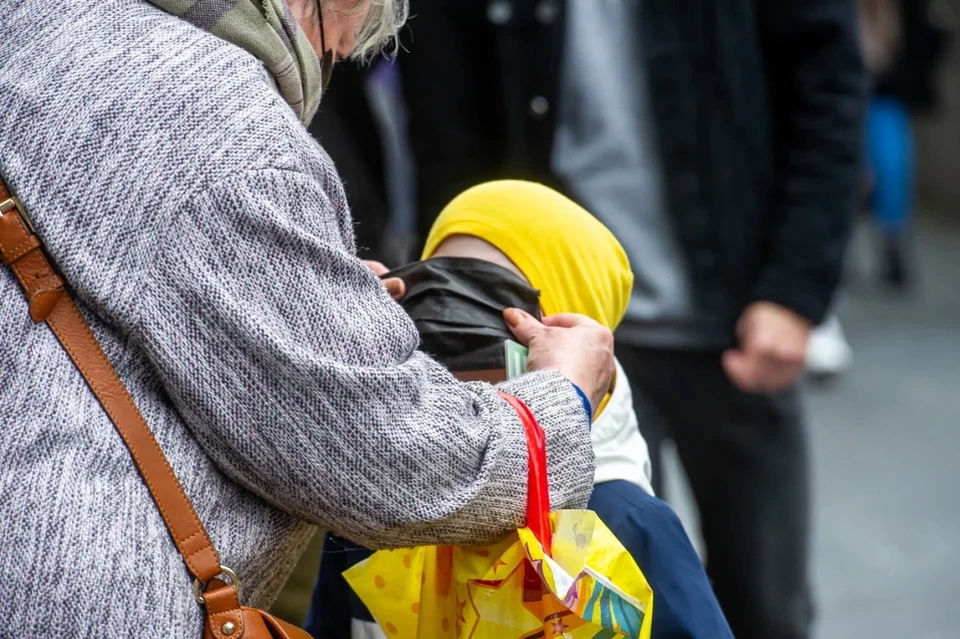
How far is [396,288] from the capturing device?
1.68 meters

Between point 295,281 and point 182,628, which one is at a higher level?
point 295,281

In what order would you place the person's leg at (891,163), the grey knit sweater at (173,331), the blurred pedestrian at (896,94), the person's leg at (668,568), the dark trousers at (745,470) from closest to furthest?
1. the grey knit sweater at (173,331)
2. the person's leg at (668,568)
3. the dark trousers at (745,470)
4. the blurred pedestrian at (896,94)
5. the person's leg at (891,163)

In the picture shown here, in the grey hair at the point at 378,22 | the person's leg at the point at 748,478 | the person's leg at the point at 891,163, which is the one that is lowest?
the person's leg at the point at 891,163

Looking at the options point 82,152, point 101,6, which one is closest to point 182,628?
point 82,152

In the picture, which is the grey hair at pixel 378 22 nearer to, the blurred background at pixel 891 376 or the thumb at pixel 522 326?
the thumb at pixel 522 326

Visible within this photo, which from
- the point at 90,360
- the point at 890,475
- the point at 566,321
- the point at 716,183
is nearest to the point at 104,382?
the point at 90,360

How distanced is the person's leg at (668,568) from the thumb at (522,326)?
235mm

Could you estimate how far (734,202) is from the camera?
258 centimetres

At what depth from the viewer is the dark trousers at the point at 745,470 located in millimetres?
2639

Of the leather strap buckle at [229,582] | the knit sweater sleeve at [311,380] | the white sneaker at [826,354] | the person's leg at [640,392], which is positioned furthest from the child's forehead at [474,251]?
the white sneaker at [826,354]

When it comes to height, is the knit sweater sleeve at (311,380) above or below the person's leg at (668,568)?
above

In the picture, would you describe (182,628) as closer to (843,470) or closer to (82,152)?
(82,152)

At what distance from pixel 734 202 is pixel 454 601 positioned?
1.28 m

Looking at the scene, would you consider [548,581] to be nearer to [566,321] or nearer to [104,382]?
[566,321]
